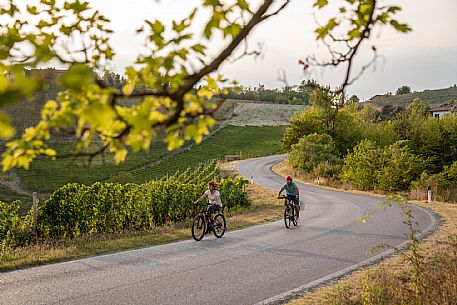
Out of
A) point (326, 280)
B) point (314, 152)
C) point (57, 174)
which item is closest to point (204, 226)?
point (326, 280)

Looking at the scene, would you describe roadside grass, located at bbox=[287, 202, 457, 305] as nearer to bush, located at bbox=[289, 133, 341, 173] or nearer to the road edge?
the road edge

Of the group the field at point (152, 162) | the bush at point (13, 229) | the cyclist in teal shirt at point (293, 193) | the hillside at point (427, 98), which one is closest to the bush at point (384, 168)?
the field at point (152, 162)

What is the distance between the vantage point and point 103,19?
304 cm

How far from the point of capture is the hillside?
4194 inches

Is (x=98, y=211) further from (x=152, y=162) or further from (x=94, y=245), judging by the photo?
(x=152, y=162)

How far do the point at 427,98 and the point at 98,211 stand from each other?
370ft

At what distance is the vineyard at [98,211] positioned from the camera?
13.4 m

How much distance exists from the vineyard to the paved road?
151 inches

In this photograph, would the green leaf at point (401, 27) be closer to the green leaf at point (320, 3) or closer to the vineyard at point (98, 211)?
the green leaf at point (320, 3)

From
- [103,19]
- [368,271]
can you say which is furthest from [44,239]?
[103,19]

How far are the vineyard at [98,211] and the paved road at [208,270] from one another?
3.84m

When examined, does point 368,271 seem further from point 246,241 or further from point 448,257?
point 246,241

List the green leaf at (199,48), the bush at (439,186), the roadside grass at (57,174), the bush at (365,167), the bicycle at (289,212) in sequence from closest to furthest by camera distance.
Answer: the green leaf at (199,48) → the bicycle at (289,212) → the bush at (439,186) → the bush at (365,167) → the roadside grass at (57,174)

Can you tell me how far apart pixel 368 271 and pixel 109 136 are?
25.3ft
